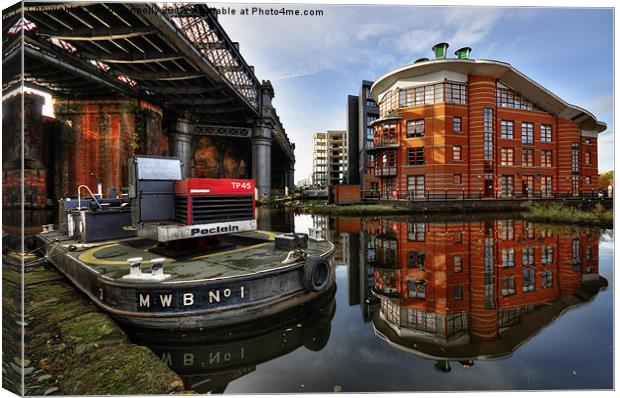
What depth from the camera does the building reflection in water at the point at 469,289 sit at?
157 inches

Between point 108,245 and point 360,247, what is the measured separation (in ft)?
28.1

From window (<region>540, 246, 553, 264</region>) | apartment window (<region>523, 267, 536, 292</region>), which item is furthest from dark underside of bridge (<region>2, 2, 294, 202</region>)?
window (<region>540, 246, 553, 264</region>)

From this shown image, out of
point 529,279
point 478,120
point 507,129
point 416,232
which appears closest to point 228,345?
point 529,279

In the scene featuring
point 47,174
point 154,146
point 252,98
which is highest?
point 252,98

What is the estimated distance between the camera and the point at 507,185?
2669cm

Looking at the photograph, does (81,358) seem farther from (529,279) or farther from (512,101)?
(512,101)

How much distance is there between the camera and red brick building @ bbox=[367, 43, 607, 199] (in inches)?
1001

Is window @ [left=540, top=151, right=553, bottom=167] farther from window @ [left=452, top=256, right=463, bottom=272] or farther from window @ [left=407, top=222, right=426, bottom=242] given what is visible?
window @ [left=452, top=256, right=463, bottom=272]

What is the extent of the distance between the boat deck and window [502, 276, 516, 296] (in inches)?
158

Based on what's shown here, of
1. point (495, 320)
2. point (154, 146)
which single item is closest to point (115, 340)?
point (495, 320)

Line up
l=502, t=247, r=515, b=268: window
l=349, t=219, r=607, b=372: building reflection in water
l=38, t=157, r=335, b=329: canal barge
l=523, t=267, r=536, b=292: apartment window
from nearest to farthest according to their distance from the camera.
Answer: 1. l=349, t=219, r=607, b=372: building reflection in water
2. l=38, t=157, r=335, b=329: canal barge
3. l=523, t=267, r=536, b=292: apartment window
4. l=502, t=247, r=515, b=268: window

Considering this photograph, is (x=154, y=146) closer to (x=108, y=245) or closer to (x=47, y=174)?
(x=47, y=174)

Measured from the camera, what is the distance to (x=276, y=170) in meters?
75.9

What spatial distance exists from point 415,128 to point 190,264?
88.3 feet
